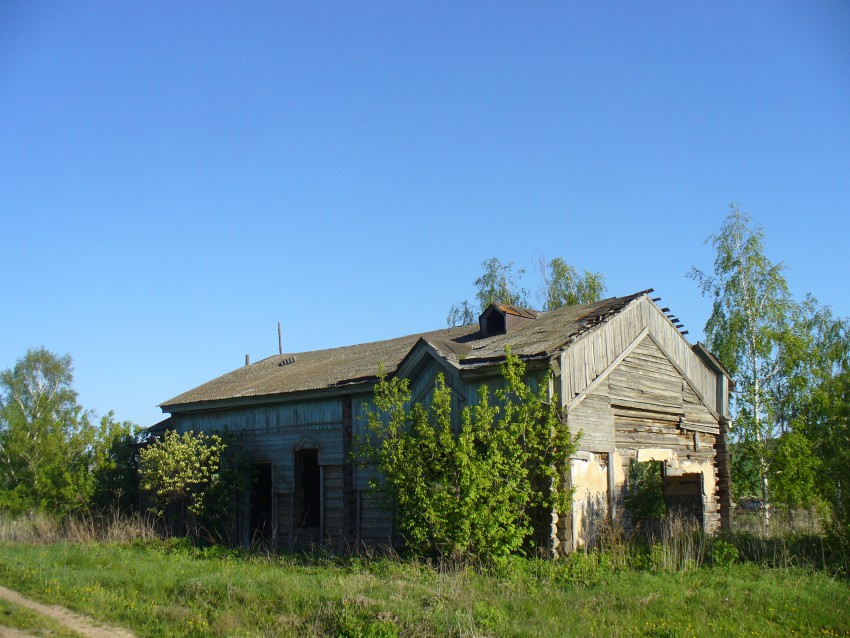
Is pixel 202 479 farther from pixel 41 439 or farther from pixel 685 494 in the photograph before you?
pixel 41 439

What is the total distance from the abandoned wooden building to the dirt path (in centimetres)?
627

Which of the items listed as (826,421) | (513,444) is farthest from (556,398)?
(826,421)

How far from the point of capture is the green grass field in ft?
34.3

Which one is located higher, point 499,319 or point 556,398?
point 499,319

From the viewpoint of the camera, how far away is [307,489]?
22547 mm

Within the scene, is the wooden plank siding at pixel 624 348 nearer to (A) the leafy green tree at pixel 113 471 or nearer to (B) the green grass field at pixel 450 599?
(B) the green grass field at pixel 450 599

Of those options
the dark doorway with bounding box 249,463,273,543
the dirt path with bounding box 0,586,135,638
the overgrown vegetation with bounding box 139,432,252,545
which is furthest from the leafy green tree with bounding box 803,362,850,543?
the dirt path with bounding box 0,586,135,638

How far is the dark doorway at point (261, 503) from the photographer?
899 inches

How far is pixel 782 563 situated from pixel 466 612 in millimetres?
6742

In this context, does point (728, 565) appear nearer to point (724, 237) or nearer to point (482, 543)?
point (482, 543)

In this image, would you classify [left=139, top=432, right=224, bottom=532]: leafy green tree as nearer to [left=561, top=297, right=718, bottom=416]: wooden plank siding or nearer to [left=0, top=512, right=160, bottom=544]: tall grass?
[left=0, top=512, right=160, bottom=544]: tall grass

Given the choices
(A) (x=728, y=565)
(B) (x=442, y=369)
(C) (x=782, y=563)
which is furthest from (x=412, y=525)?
(C) (x=782, y=563)

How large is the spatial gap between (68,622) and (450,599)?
560cm

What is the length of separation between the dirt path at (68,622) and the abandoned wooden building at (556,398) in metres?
6.27
